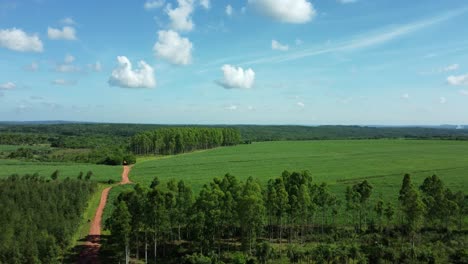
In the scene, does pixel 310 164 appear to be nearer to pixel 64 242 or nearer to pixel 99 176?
pixel 99 176

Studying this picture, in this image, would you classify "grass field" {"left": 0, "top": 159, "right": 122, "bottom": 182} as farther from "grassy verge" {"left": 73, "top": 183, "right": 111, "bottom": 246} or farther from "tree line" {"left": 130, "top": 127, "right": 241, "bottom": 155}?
"tree line" {"left": 130, "top": 127, "right": 241, "bottom": 155}

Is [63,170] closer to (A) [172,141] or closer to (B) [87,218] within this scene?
(A) [172,141]

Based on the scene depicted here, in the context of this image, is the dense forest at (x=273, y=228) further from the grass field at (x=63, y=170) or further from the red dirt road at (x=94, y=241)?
the grass field at (x=63, y=170)

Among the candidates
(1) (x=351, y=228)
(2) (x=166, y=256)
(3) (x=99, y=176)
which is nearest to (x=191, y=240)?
(2) (x=166, y=256)

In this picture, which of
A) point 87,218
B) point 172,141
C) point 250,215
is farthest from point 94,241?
point 172,141

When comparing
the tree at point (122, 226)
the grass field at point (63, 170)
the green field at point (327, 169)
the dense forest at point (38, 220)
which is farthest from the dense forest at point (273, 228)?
the grass field at point (63, 170)

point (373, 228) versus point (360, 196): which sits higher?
point (360, 196)
